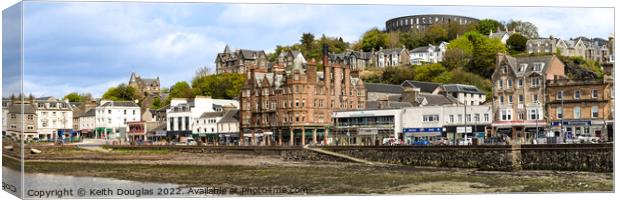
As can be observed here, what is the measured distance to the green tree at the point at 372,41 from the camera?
83062 mm

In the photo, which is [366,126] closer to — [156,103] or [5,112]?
[156,103]

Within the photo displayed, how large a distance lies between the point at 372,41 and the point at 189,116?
91.6 feet

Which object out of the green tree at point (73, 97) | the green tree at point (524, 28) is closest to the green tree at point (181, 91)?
the green tree at point (73, 97)

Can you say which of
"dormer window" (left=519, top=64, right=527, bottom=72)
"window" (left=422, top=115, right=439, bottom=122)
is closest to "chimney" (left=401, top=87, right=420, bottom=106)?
"window" (left=422, top=115, right=439, bottom=122)

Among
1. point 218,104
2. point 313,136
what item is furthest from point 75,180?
point 218,104

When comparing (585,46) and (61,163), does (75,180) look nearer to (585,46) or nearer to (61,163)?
(61,163)

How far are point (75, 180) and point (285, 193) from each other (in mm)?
7960

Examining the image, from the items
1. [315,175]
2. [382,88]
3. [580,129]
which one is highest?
[382,88]

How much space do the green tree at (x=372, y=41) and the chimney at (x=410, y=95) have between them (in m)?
27.5

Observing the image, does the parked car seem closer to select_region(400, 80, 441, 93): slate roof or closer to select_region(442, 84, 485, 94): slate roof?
select_region(442, 84, 485, 94): slate roof

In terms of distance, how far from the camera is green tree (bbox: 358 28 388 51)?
→ 83062 mm

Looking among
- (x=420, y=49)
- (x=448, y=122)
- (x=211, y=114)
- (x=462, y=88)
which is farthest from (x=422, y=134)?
(x=420, y=49)

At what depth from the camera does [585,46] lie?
4328 cm

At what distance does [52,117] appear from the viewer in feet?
113
